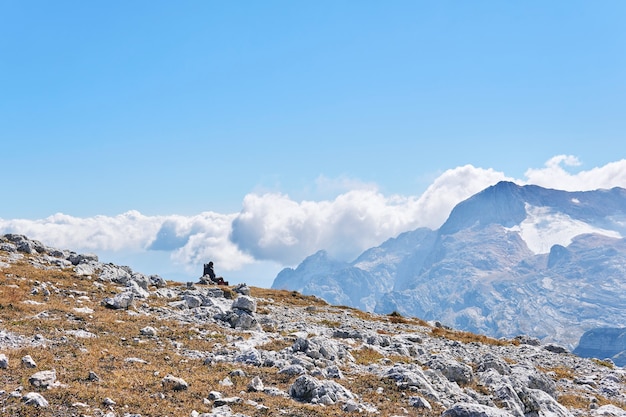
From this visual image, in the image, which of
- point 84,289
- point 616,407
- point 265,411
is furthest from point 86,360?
point 616,407

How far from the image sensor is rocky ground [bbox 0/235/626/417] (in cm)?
1836

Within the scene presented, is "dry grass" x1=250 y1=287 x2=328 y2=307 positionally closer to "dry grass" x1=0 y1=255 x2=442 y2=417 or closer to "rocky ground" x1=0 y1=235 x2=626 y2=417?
"rocky ground" x1=0 y1=235 x2=626 y2=417

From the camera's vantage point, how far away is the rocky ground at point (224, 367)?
18359mm

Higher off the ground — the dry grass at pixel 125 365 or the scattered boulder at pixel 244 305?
the scattered boulder at pixel 244 305

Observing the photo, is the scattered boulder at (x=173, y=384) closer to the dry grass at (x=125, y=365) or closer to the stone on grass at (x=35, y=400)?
the dry grass at (x=125, y=365)

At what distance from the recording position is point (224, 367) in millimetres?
24281

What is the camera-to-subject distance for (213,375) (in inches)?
890

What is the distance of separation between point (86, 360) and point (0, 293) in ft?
53.5

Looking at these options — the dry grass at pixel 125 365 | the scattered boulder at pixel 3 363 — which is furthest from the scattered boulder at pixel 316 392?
the scattered boulder at pixel 3 363

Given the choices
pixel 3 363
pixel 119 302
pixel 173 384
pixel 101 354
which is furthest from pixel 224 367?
pixel 119 302

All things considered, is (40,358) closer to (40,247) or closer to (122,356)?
(122,356)

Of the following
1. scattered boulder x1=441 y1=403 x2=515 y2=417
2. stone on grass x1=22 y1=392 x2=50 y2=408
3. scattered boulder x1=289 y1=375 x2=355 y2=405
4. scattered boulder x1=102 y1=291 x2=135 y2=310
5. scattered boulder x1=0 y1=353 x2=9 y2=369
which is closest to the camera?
stone on grass x1=22 y1=392 x2=50 y2=408

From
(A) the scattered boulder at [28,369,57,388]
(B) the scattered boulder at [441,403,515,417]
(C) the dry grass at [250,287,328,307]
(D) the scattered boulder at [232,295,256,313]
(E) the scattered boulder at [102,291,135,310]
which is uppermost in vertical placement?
(C) the dry grass at [250,287,328,307]

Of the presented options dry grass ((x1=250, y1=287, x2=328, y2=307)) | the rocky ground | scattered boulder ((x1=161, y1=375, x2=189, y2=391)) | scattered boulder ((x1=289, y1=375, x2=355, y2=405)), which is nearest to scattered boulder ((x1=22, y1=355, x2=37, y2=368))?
the rocky ground
